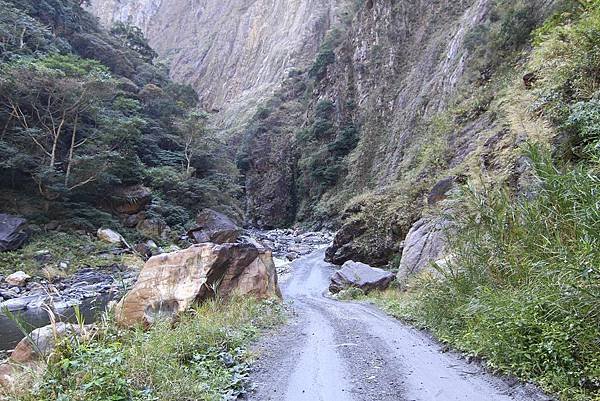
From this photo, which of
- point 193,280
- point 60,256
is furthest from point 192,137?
point 193,280

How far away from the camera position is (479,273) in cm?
521

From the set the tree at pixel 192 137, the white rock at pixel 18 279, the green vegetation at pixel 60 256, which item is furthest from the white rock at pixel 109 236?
the tree at pixel 192 137

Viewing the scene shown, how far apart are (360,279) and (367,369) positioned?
8371 mm

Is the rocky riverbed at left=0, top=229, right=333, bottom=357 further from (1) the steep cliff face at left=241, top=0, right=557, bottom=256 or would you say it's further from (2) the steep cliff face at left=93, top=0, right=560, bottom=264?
(2) the steep cliff face at left=93, top=0, right=560, bottom=264

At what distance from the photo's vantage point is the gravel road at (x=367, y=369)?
11.6 ft

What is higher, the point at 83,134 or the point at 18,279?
the point at 83,134

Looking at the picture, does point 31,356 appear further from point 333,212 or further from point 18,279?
point 333,212

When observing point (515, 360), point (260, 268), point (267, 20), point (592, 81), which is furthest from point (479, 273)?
point (267, 20)

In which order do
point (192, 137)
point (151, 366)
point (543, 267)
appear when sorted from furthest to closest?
point (192, 137), point (543, 267), point (151, 366)

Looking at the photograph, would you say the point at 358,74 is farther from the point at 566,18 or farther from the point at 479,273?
the point at 479,273

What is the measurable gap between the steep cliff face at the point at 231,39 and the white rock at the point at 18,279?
1953 inches

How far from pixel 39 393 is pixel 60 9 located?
37847 mm

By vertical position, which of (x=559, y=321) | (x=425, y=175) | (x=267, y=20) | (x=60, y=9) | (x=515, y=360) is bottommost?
(x=515, y=360)

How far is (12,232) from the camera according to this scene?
18891 millimetres
